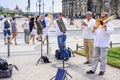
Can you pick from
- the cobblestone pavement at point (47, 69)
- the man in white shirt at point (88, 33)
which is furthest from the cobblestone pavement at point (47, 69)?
the man in white shirt at point (88, 33)

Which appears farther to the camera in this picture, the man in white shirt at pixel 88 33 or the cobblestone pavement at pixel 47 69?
the man in white shirt at pixel 88 33

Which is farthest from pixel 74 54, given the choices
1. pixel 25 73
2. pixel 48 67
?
pixel 25 73

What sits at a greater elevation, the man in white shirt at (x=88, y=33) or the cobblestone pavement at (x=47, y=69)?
the man in white shirt at (x=88, y=33)

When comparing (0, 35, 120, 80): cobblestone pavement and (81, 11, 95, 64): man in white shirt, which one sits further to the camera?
(81, 11, 95, 64): man in white shirt

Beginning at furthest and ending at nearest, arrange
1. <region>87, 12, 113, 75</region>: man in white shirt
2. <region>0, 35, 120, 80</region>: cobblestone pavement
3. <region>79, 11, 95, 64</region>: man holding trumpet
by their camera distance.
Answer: <region>79, 11, 95, 64</region>: man holding trumpet
<region>0, 35, 120, 80</region>: cobblestone pavement
<region>87, 12, 113, 75</region>: man in white shirt

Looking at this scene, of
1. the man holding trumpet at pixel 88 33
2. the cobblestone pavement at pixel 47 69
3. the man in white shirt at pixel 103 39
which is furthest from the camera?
the man holding trumpet at pixel 88 33

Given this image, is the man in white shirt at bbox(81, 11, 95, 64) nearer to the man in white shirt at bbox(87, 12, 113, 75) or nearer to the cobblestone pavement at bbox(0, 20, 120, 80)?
the cobblestone pavement at bbox(0, 20, 120, 80)

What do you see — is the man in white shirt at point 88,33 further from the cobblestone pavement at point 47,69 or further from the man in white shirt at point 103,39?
the man in white shirt at point 103,39

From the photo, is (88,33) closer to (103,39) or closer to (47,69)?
(103,39)

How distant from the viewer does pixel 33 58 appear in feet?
51.5

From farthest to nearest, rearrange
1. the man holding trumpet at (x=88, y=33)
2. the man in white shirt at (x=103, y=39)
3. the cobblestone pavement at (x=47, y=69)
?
the man holding trumpet at (x=88, y=33) → the cobblestone pavement at (x=47, y=69) → the man in white shirt at (x=103, y=39)

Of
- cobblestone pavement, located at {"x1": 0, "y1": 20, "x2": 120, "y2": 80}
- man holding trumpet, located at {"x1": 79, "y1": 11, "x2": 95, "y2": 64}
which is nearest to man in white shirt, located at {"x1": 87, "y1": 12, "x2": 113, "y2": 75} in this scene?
cobblestone pavement, located at {"x1": 0, "y1": 20, "x2": 120, "y2": 80}

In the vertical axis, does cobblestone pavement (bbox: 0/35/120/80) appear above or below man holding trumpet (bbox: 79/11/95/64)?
below

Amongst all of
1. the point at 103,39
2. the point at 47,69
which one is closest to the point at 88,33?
the point at 103,39
